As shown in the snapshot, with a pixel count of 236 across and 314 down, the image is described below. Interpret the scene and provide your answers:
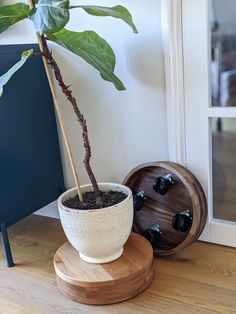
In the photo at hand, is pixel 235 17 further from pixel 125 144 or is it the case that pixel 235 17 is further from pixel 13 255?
pixel 13 255

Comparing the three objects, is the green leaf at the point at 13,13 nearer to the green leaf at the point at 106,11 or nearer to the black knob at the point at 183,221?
the green leaf at the point at 106,11

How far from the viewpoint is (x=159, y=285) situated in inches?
52.6

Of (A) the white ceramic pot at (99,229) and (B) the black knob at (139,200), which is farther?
(B) the black knob at (139,200)

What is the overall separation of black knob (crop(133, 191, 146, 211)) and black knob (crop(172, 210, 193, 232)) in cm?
16

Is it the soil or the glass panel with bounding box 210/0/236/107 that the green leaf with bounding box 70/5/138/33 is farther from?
the soil

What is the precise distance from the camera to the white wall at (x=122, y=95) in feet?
4.81

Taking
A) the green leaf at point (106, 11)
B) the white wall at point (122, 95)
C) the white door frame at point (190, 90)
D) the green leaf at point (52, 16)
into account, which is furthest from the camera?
the white wall at point (122, 95)

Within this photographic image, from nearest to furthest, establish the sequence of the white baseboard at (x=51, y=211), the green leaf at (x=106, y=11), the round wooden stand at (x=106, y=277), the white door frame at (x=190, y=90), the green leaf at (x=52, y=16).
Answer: the green leaf at (x=52, y=16), the green leaf at (x=106, y=11), the round wooden stand at (x=106, y=277), the white door frame at (x=190, y=90), the white baseboard at (x=51, y=211)

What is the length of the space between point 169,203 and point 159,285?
338 mm

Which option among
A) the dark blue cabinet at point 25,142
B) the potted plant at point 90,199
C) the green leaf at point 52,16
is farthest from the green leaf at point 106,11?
the dark blue cabinet at point 25,142

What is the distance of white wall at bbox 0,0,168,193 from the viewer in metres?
1.47

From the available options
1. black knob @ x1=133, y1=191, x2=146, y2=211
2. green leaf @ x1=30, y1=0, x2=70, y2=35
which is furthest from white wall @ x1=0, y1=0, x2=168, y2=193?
green leaf @ x1=30, y1=0, x2=70, y2=35

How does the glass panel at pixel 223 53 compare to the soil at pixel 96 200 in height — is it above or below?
above

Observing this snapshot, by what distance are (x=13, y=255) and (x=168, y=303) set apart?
2.45 feet
